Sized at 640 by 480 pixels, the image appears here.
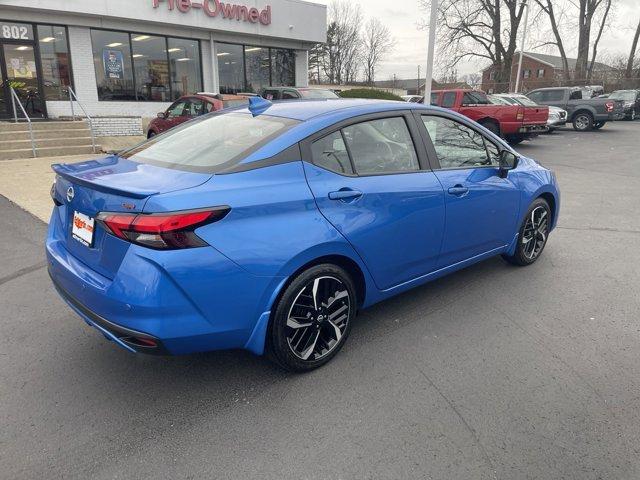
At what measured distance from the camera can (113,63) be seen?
1681cm

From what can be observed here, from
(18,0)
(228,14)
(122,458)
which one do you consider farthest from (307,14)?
(122,458)

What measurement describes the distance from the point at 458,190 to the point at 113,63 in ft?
53.9

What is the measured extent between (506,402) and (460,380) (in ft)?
0.98

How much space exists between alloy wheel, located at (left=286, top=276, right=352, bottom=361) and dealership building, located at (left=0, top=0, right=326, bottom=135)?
1459cm

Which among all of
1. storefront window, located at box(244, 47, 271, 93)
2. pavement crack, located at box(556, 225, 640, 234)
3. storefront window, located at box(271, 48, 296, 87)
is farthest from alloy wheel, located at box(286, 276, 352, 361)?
storefront window, located at box(271, 48, 296, 87)

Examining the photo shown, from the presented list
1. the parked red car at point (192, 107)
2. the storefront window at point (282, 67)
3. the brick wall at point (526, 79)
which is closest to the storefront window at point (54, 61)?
the parked red car at point (192, 107)

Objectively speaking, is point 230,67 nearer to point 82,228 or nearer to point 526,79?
point 82,228

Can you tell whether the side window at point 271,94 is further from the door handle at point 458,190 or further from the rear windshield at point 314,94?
the door handle at point 458,190

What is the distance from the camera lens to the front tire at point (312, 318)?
281cm

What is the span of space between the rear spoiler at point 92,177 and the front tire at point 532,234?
3554 mm

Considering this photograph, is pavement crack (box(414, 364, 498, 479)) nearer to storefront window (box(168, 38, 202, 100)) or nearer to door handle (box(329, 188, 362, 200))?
door handle (box(329, 188, 362, 200))

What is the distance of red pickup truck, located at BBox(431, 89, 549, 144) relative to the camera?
46.4 ft

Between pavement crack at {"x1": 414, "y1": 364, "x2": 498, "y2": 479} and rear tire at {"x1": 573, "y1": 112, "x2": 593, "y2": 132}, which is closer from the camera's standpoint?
pavement crack at {"x1": 414, "y1": 364, "x2": 498, "y2": 479}

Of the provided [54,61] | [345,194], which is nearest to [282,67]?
[54,61]
